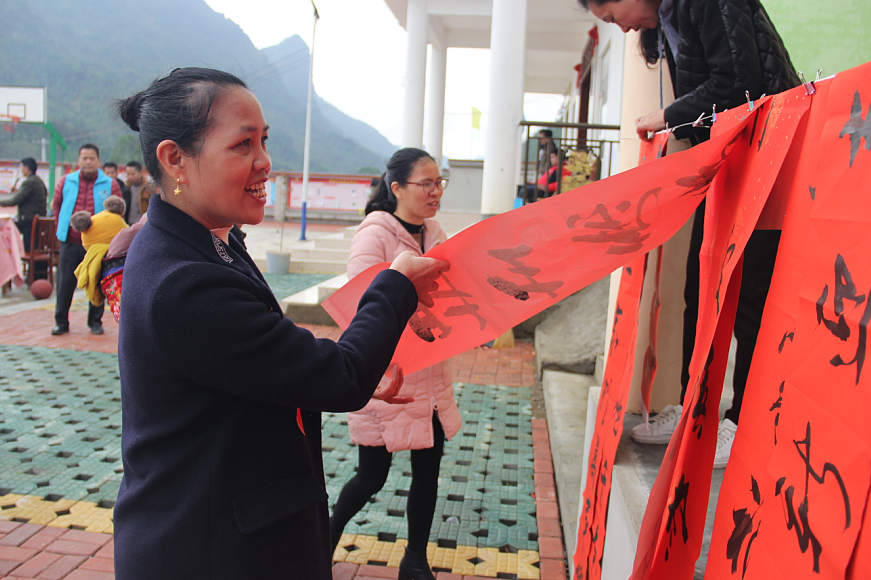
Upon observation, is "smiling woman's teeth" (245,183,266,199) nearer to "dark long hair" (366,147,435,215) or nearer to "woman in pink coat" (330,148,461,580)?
"woman in pink coat" (330,148,461,580)

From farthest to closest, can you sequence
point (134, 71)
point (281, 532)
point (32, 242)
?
point (134, 71) < point (32, 242) < point (281, 532)

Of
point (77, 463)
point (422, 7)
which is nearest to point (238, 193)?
point (77, 463)

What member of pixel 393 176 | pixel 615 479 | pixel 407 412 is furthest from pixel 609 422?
pixel 393 176

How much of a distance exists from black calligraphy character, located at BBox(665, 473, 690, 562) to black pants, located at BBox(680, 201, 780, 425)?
0.53 m

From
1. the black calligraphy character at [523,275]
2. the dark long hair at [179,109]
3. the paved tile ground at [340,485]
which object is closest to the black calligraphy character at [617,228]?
the black calligraphy character at [523,275]

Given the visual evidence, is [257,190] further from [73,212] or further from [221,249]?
[73,212]

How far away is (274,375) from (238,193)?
1.33ft

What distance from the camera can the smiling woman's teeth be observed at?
127cm

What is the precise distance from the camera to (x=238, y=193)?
1.24 m

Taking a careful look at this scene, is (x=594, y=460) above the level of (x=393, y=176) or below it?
below

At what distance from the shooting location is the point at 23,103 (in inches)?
643

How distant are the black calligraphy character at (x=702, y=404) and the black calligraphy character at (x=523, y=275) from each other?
415 millimetres

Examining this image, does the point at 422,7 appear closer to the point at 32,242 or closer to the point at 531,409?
the point at 32,242

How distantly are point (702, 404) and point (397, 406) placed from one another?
1.38 m
